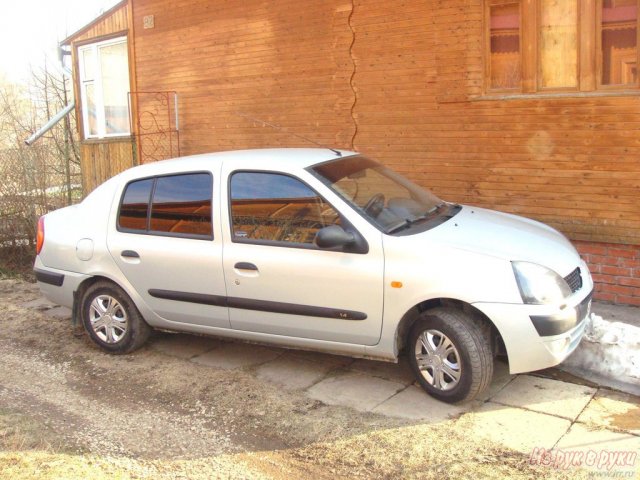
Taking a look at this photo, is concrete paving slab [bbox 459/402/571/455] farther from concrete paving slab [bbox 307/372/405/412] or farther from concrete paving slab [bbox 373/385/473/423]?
concrete paving slab [bbox 307/372/405/412]

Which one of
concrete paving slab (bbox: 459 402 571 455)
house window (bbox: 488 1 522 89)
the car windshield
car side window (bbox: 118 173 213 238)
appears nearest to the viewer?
concrete paving slab (bbox: 459 402 571 455)

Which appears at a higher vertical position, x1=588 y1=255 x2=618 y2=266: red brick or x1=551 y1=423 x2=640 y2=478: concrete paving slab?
x1=588 y1=255 x2=618 y2=266: red brick

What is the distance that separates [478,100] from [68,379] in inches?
195

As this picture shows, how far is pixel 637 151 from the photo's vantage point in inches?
254

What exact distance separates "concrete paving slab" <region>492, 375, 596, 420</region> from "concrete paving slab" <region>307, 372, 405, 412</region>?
2.55 feet

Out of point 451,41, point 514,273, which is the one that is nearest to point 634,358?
point 514,273

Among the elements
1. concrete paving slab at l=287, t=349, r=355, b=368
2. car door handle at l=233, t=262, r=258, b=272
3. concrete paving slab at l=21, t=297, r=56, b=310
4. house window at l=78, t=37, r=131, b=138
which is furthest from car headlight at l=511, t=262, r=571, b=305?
house window at l=78, t=37, r=131, b=138

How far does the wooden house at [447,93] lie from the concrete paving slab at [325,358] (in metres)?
2.82

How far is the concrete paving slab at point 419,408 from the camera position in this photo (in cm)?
443

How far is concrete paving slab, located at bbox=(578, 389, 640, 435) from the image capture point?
4.17m

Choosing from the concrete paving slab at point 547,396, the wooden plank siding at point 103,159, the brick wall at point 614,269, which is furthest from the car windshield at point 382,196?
the wooden plank siding at point 103,159

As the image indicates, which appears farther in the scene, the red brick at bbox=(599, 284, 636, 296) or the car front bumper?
the red brick at bbox=(599, 284, 636, 296)

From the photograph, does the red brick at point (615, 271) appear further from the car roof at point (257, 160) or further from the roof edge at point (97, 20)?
Answer: the roof edge at point (97, 20)

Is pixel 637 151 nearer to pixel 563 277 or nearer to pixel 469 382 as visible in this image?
pixel 563 277
